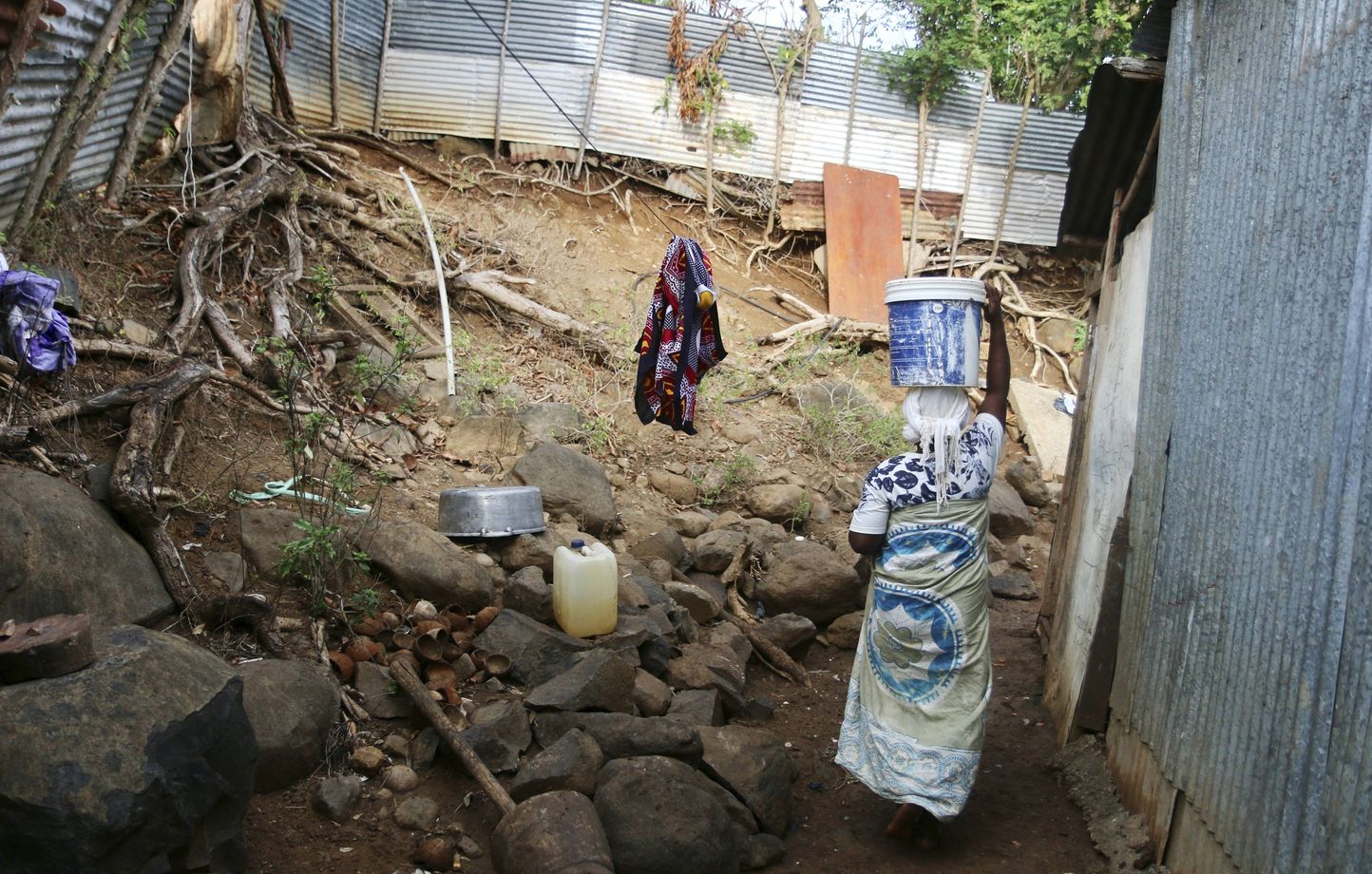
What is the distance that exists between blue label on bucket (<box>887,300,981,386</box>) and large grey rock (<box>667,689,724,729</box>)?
5.69ft

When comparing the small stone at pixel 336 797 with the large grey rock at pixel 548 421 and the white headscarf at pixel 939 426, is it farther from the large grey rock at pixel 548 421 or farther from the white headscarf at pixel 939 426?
the large grey rock at pixel 548 421

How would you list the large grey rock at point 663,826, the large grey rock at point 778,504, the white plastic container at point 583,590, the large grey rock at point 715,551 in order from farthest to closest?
1. the large grey rock at point 778,504
2. the large grey rock at point 715,551
3. the white plastic container at point 583,590
4. the large grey rock at point 663,826

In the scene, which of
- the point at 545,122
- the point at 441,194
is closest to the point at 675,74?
the point at 545,122

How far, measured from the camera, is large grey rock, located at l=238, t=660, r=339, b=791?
3525mm

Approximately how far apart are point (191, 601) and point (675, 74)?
9.56 meters

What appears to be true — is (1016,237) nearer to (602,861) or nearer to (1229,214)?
(1229,214)

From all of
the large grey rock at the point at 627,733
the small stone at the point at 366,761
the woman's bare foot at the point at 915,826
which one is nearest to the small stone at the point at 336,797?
the small stone at the point at 366,761

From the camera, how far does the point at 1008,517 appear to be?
320 inches

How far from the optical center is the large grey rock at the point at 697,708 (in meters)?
4.34

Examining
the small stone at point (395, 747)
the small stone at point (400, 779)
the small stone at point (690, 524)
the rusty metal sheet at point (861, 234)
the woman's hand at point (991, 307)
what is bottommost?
the small stone at point (400, 779)

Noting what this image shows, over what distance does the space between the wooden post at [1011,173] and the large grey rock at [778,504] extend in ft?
22.1

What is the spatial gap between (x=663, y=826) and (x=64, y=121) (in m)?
5.87

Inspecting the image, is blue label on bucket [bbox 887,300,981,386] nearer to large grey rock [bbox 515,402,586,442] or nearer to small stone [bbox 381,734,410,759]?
small stone [bbox 381,734,410,759]

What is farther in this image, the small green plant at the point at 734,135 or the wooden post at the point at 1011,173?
the wooden post at the point at 1011,173
